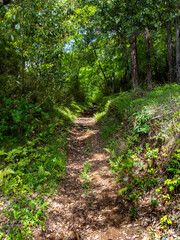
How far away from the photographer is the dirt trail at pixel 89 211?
133 inches

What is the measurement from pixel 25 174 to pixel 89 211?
7.51ft

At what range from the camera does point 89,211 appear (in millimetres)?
4137

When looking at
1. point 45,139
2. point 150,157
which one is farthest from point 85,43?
point 150,157

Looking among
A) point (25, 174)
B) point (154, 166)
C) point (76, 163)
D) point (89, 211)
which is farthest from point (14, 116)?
point (154, 166)

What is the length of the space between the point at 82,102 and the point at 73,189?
1972 cm

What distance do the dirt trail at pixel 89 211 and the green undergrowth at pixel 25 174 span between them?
12.8 inches

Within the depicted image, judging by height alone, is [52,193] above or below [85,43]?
below

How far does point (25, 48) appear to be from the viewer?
6945mm

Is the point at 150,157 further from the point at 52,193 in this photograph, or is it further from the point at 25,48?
the point at 25,48

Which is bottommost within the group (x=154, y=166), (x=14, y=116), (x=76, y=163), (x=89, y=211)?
(x=89, y=211)

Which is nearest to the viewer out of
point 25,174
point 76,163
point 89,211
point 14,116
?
point 89,211

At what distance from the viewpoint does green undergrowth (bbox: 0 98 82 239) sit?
11.2 ft

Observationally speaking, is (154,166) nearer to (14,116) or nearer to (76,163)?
(76,163)

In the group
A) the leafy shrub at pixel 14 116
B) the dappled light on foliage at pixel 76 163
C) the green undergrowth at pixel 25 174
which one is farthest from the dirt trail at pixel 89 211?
the leafy shrub at pixel 14 116
